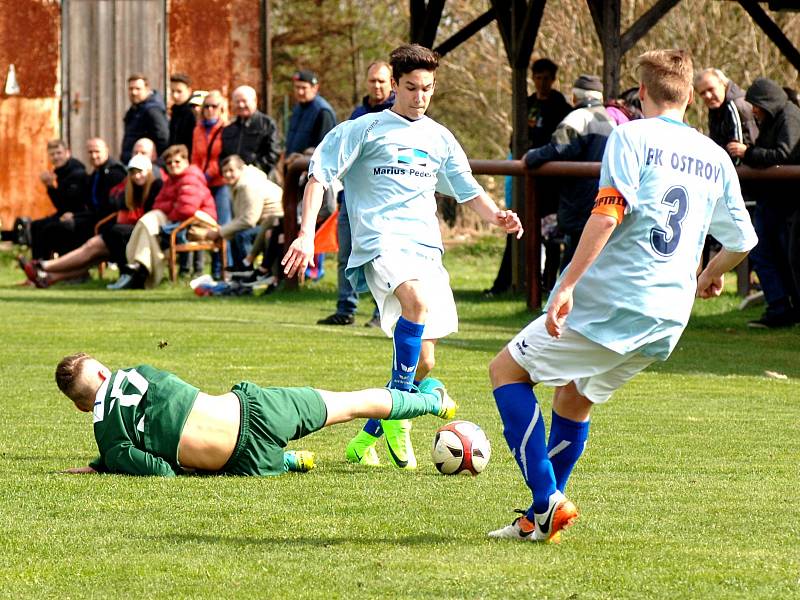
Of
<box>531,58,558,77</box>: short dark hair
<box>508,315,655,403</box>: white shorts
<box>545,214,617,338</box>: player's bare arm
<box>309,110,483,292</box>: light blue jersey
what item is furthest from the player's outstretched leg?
<box>531,58,558,77</box>: short dark hair

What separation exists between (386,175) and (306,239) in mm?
900

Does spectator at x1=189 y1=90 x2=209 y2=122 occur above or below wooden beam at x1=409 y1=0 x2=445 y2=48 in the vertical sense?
below

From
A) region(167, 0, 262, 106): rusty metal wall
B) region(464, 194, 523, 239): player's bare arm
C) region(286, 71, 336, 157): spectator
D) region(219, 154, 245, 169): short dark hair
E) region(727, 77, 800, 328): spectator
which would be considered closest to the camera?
region(464, 194, 523, 239): player's bare arm

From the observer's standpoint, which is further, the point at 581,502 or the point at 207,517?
the point at 581,502

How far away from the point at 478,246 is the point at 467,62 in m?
4.85

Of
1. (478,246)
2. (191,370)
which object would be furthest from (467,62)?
(191,370)

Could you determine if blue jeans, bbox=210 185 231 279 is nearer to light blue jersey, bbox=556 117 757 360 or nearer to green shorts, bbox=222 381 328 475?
green shorts, bbox=222 381 328 475

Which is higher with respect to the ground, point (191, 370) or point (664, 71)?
point (664, 71)

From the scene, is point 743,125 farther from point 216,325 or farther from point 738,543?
point 738,543

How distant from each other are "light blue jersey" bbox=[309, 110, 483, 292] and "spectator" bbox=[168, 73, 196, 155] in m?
11.7

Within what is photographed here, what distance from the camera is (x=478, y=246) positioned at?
2325cm

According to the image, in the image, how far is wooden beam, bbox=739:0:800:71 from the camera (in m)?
17.2

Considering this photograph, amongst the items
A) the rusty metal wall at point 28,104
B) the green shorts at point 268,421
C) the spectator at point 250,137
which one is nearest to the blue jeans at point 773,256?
the spectator at point 250,137

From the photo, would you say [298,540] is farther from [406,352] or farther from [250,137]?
[250,137]
